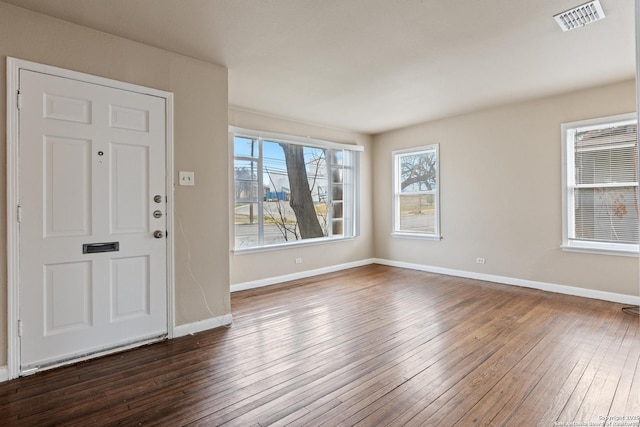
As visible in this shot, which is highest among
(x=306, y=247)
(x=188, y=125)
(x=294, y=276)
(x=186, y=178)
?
(x=188, y=125)

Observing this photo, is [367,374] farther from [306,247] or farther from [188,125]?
[306,247]

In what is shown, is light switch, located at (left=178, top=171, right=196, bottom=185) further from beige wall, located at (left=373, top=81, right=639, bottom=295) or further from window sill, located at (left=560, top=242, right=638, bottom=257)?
window sill, located at (left=560, top=242, right=638, bottom=257)

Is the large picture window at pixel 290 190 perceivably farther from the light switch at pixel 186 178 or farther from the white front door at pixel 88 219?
the white front door at pixel 88 219

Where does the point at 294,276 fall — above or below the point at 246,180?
below

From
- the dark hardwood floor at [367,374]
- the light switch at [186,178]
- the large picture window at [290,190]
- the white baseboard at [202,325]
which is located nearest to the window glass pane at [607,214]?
the dark hardwood floor at [367,374]

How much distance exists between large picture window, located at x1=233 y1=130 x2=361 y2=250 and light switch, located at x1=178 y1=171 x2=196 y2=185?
5.14 ft

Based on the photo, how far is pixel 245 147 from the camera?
4.77 m

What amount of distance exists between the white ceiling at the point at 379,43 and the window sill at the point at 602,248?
1942mm

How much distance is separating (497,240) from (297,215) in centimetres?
309

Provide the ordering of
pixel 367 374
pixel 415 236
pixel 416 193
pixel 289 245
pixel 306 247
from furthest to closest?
1. pixel 416 193
2. pixel 415 236
3. pixel 306 247
4. pixel 289 245
5. pixel 367 374

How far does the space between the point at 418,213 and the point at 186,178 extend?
166 inches

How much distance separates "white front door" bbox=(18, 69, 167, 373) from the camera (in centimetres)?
237

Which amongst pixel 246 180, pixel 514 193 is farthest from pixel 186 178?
pixel 514 193

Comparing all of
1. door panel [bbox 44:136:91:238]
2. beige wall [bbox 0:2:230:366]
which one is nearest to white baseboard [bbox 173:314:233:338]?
beige wall [bbox 0:2:230:366]
